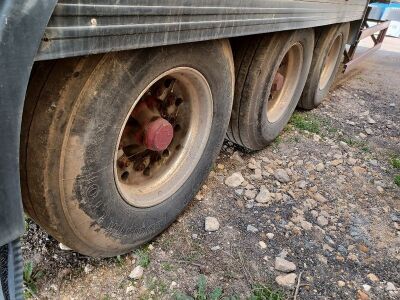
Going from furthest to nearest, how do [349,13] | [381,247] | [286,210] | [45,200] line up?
1. [349,13]
2. [286,210]
3. [381,247]
4. [45,200]

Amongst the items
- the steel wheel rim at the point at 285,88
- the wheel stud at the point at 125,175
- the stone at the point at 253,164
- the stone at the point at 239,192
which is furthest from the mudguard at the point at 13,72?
the steel wheel rim at the point at 285,88

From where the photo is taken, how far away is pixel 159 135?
1551 mm

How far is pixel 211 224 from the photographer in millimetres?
1952

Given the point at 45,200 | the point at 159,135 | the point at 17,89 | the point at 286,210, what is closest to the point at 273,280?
the point at 286,210

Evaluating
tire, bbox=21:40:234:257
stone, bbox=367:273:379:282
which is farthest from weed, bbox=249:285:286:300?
tire, bbox=21:40:234:257

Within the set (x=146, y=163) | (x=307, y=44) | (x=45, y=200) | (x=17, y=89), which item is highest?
(x=17, y=89)

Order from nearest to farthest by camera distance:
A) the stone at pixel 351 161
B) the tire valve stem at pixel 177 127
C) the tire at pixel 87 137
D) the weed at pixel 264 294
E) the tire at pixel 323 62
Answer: the tire at pixel 87 137 → the weed at pixel 264 294 → the tire valve stem at pixel 177 127 → the stone at pixel 351 161 → the tire at pixel 323 62

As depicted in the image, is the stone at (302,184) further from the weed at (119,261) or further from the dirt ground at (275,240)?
the weed at (119,261)

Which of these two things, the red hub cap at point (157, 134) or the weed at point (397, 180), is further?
the weed at point (397, 180)

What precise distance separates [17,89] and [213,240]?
1.36 metres

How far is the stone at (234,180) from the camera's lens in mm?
2305

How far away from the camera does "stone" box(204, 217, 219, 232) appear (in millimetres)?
1934

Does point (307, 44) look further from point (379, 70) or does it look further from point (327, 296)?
point (379, 70)

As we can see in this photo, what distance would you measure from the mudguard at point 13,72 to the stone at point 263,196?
1585 mm
